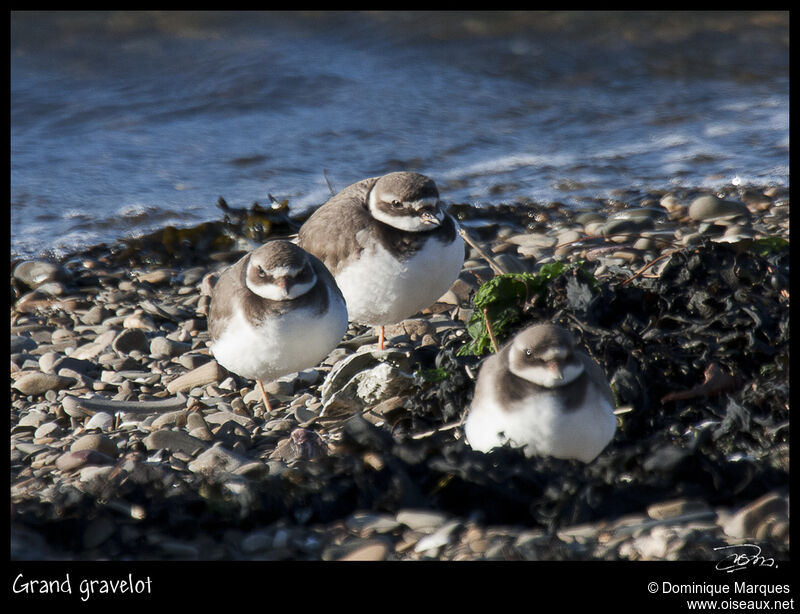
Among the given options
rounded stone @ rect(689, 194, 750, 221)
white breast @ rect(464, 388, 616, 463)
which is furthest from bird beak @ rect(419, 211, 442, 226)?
rounded stone @ rect(689, 194, 750, 221)

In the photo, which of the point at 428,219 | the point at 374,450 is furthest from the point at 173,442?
the point at 428,219

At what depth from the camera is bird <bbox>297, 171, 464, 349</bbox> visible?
5.42 metres

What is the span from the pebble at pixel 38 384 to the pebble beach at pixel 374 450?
12mm

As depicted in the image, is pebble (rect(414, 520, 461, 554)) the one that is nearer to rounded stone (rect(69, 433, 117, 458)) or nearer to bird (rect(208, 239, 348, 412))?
bird (rect(208, 239, 348, 412))

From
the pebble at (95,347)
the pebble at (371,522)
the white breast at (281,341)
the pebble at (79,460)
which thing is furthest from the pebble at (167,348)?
the pebble at (371,522)

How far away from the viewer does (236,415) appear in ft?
16.6

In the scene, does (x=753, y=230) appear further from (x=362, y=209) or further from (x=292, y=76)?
(x=292, y=76)

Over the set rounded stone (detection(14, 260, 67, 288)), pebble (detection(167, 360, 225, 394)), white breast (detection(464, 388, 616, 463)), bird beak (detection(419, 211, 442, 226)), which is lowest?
pebble (detection(167, 360, 225, 394))

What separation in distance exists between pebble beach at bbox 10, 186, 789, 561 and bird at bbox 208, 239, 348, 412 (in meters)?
0.27

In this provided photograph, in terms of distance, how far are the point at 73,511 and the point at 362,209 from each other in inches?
105

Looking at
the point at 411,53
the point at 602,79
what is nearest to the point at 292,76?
the point at 411,53

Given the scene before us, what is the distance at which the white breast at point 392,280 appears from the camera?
5.41m

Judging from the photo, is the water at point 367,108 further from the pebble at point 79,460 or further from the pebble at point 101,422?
the pebble at point 79,460
